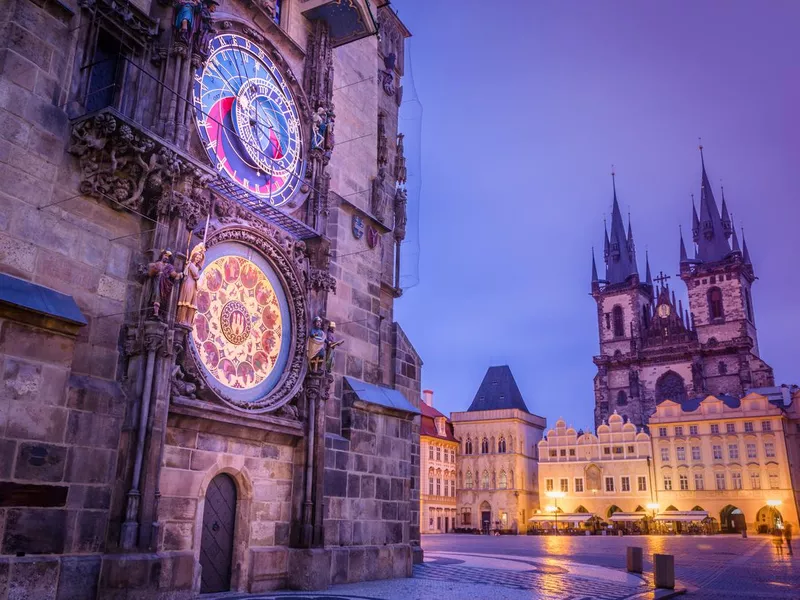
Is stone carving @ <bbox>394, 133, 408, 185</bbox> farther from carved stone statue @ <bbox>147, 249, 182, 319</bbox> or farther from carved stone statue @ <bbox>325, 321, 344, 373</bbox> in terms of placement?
carved stone statue @ <bbox>147, 249, 182, 319</bbox>

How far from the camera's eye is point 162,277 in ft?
33.0

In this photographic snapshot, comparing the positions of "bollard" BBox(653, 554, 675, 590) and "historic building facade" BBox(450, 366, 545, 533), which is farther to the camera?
"historic building facade" BBox(450, 366, 545, 533)

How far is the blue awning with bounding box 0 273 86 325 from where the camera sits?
8.25m

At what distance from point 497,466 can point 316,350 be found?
65344 millimetres

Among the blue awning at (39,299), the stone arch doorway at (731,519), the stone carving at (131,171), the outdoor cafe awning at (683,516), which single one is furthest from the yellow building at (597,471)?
the blue awning at (39,299)

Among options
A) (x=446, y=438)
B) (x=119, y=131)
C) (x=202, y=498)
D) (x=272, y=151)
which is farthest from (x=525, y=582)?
Answer: (x=446, y=438)

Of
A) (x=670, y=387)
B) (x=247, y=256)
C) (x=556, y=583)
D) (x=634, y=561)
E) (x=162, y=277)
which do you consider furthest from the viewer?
(x=670, y=387)

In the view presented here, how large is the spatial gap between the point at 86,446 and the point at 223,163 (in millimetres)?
5367

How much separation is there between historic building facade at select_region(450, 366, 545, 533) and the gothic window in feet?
52.1

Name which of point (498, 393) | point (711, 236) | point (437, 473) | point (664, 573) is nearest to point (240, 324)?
point (664, 573)

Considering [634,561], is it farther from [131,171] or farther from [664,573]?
[131,171]

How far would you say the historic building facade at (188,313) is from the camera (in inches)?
345

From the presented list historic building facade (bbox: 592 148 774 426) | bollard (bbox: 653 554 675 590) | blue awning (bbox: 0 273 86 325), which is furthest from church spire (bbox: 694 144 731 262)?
blue awning (bbox: 0 273 86 325)

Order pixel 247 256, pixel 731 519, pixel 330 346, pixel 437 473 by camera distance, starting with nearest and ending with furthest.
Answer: pixel 247 256 < pixel 330 346 < pixel 731 519 < pixel 437 473
